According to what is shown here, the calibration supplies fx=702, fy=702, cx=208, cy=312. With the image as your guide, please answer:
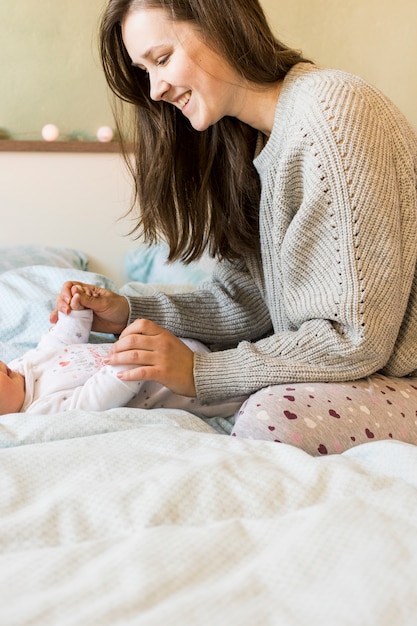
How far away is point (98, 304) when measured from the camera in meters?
1.32

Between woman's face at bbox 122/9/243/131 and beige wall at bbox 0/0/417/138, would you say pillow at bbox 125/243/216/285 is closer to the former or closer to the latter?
beige wall at bbox 0/0/417/138

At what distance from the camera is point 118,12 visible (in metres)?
1.17

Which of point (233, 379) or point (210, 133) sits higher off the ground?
point (210, 133)

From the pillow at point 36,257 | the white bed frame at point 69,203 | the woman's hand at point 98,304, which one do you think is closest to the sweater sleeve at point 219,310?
the woman's hand at point 98,304

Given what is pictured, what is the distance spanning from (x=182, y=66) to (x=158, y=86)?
0.06 metres

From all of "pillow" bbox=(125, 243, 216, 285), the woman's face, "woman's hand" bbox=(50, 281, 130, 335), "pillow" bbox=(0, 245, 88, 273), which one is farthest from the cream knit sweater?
"pillow" bbox=(0, 245, 88, 273)

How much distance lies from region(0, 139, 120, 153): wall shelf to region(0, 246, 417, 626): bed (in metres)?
1.42

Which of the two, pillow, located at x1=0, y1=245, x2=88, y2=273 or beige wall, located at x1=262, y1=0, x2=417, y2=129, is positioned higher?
beige wall, located at x1=262, y1=0, x2=417, y2=129

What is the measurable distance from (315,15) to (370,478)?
204 cm

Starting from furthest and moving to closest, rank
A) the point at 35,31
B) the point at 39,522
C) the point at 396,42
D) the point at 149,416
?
1. the point at 396,42
2. the point at 35,31
3. the point at 149,416
4. the point at 39,522

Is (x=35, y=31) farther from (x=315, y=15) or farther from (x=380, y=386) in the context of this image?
(x=380, y=386)

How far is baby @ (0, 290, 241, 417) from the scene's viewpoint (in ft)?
3.60

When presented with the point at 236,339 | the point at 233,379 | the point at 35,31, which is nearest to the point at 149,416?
the point at 233,379

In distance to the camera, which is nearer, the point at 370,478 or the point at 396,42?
the point at 370,478
